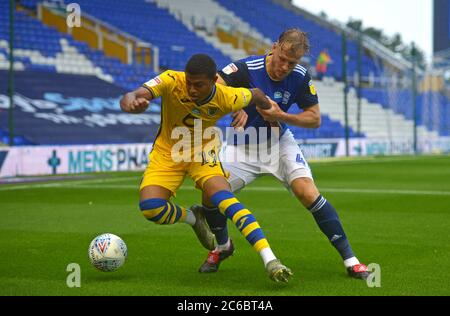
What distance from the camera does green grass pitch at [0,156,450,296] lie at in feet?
23.4

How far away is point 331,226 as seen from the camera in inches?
307

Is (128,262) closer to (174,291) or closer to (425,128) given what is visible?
(174,291)

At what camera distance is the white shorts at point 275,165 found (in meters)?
8.04

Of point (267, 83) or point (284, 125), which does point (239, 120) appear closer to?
point (267, 83)

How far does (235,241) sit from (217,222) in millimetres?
1961

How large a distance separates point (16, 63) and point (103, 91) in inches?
132

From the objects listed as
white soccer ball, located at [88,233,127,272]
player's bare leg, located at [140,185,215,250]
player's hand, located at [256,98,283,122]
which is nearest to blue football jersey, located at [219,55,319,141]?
player's hand, located at [256,98,283,122]

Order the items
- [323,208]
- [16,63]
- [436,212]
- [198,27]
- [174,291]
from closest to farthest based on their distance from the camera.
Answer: [174,291] → [323,208] → [436,212] → [16,63] → [198,27]

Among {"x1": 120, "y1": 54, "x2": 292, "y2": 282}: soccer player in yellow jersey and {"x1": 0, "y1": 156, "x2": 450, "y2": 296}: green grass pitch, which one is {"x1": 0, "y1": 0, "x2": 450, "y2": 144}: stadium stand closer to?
{"x1": 0, "y1": 156, "x2": 450, "y2": 296}: green grass pitch

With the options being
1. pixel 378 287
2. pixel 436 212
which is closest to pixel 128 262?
pixel 378 287

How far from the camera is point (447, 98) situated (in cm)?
4756

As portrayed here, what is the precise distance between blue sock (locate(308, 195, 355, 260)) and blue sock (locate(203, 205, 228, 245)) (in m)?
0.94
